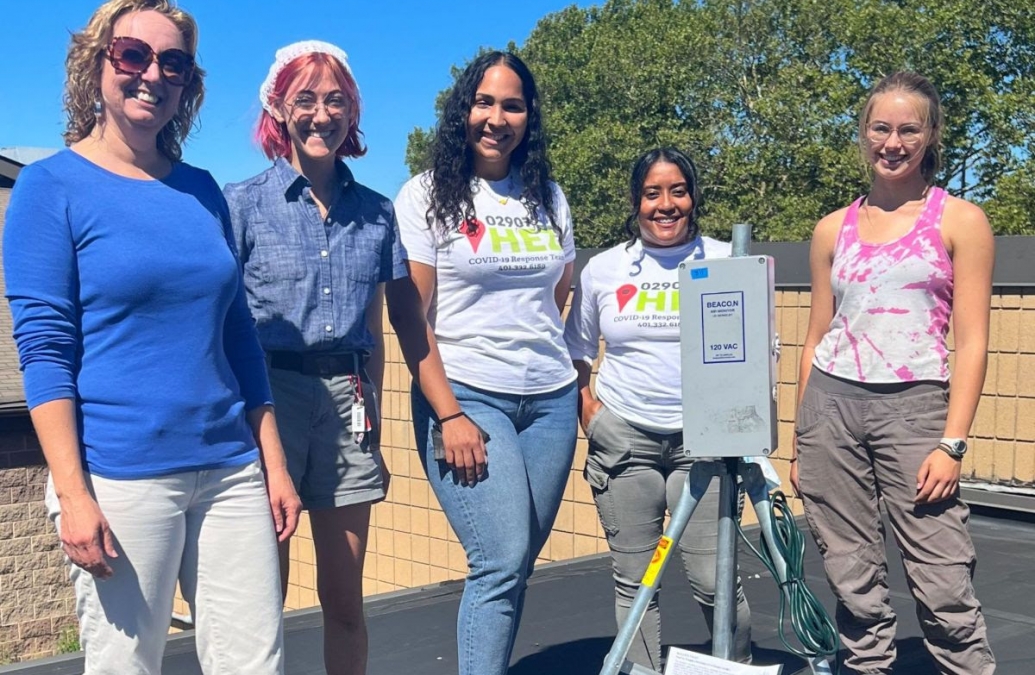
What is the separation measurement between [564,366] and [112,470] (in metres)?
1.25

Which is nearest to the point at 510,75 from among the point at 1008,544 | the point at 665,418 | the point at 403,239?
the point at 403,239

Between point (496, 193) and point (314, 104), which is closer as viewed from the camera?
point (314, 104)

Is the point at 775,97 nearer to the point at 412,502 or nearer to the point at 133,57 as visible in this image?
the point at 412,502

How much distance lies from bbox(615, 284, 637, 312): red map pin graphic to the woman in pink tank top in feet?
1.82

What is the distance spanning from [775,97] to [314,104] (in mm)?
31084

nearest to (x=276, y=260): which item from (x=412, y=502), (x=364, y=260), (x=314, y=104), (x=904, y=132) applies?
(x=364, y=260)

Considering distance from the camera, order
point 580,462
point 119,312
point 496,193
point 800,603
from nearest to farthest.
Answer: point 119,312, point 800,603, point 496,193, point 580,462

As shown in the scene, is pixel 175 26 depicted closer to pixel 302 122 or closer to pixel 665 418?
pixel 302 122

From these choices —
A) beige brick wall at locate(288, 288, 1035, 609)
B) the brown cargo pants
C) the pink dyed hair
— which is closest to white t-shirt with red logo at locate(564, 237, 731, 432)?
the brown cargo pants

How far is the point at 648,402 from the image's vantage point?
3.10 m

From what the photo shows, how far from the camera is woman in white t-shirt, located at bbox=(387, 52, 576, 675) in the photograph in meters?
2.73

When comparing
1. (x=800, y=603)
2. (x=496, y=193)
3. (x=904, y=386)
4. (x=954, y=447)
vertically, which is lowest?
(x=800, y=603)

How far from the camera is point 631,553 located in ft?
10.2

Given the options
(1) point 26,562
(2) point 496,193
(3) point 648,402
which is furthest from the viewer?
(1) point 26,562
